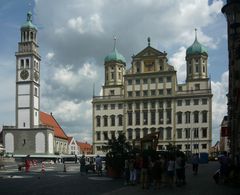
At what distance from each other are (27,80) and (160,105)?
30646 millimetres

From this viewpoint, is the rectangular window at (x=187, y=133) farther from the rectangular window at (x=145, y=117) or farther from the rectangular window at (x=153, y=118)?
the rectangular window at (x=145, y=117)

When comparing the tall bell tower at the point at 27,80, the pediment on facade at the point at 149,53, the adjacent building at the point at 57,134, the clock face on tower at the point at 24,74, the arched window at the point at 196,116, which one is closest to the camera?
the tall bell tower at the point at 27,80

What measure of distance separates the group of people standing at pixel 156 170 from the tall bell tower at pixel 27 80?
75.7 m

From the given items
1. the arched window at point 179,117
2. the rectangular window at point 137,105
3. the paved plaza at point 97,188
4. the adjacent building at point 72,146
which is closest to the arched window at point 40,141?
the rectangular window at point 137,105

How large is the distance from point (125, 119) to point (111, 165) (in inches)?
3096

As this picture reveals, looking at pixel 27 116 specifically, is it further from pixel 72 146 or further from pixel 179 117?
pixel 72 146

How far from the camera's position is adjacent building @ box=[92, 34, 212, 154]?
343ft

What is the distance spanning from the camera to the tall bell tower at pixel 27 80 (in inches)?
3927

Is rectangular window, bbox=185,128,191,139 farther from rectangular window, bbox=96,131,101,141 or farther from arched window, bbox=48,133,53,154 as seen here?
arched window, bbox=48,133,53,154

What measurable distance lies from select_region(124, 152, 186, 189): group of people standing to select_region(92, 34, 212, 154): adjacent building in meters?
Answer: 78.2

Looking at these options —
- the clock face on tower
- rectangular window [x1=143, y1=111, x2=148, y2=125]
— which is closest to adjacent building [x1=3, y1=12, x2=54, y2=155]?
the clock face on tower

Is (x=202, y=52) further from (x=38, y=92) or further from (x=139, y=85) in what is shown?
(x=38, y=92)

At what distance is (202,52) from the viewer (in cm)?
11312

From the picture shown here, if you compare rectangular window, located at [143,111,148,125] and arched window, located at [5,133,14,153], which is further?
rectangular window, located at [143,111,148,125]
